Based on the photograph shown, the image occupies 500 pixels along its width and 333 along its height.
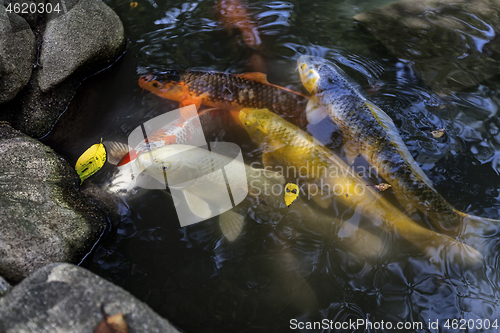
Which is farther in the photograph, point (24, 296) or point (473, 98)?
point (473, 98)

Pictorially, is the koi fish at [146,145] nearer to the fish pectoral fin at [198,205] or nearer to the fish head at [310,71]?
the fish pectoral fin at [198,205]

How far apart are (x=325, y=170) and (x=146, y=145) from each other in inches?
66.4

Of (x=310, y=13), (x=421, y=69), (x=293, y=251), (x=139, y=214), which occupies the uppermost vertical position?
(x=310, y=13)

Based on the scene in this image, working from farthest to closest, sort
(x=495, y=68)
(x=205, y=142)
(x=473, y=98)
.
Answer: (x=495, y=68) < (x=473, y=98) < (x=205, y=142)

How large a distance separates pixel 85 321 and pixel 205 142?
2.03 metres

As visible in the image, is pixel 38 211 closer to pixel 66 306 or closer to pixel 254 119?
pixel 66 306

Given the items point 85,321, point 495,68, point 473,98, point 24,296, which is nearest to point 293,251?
A: point 85,321

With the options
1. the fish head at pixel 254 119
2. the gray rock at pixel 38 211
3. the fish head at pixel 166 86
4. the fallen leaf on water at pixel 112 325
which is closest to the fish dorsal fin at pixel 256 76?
the fish head at pixel 254 119

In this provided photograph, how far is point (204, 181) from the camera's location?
2.94 metres

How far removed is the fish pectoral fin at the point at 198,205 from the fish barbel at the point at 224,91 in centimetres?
118

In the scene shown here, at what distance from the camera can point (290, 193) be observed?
9.34 feet

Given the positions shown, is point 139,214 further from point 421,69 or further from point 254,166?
point 421,69

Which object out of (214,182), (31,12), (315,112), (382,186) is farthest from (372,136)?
(31,12)

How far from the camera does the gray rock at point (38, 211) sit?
2146 millimetres
